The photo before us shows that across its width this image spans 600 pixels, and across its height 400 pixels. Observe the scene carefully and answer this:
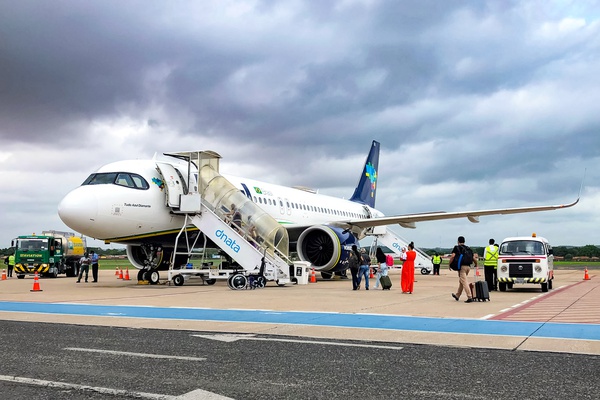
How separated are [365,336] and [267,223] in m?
12.7

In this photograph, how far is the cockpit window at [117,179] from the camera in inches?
762

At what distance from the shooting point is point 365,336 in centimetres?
868

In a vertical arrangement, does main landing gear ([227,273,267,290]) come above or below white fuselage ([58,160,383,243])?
below

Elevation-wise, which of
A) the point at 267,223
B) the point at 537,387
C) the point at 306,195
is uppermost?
the point at 306,195

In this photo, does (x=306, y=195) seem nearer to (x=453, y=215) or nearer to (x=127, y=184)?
(x=453, y=215)

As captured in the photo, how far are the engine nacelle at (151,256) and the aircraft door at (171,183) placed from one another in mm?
2312

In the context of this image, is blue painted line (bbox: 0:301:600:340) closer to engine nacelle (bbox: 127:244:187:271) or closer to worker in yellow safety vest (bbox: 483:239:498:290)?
engine nacelle (bbox: 127:244:187:271)

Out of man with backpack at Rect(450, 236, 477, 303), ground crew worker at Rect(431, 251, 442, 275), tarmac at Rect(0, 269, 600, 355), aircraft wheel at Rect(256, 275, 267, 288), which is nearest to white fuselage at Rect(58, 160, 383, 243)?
tarmac at Rect(0, 269, 600, 355)

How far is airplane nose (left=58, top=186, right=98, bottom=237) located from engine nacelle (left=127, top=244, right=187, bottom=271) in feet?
12.5

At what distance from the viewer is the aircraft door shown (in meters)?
20.4

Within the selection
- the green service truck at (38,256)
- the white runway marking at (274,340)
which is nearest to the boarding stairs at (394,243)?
the green service truck at (38,256)

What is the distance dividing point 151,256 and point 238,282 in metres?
4.83

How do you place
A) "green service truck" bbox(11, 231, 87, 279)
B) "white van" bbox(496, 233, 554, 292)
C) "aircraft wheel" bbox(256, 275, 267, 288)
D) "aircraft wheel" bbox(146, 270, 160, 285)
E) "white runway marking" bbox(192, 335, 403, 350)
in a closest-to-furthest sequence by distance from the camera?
1. "white runway marking" bbox(192, 335, 403, 350)
2. "white van" bbox(496, 233, 554, 292)
3. "aircraft wheel" bbox(256, 275, 267, 288)
4. "aircraft wheel" bbox(146, 270, 160, 285)
5. "green service truck" bbox(11, 231, 87, 279)

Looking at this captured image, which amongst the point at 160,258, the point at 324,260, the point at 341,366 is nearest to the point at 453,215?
the point at 324,260
